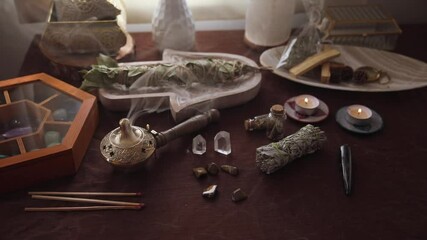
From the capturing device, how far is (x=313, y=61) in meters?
0.98

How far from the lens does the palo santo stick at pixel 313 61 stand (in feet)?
3.18

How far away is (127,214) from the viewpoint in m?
0.69

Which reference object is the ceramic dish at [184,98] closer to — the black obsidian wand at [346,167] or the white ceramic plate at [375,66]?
the white ceramic plate at [375,66]

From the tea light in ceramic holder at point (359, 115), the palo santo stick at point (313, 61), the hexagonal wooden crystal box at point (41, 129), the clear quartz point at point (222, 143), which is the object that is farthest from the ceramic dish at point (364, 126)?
the hexagonal wooden crystal box at point (41, 129)

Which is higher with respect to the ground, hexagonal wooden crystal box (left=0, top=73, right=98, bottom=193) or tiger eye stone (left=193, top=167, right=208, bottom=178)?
hexagonal wooden crystal box (left=0, top=73, right=98, bottom=193)

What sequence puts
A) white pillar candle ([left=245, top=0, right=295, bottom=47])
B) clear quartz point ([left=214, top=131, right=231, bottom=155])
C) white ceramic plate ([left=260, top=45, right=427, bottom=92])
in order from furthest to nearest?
white pillar candle ([left=245, top=0, right=295, bottom=47])
white ceramic plate ([left=260, top=45, right=427, bottom=92])
clear quartz point ([left=214, top=131, right=231, bottom=155])

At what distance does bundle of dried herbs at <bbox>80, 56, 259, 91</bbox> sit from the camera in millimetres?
876

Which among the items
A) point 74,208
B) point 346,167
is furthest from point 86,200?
point 346,167

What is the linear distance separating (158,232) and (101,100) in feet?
1.11

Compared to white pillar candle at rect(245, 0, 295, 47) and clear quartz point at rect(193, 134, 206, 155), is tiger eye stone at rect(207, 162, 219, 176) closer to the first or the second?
clear quartz point at rect(193, 134, 206, 155)

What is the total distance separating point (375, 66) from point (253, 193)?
1.63ft

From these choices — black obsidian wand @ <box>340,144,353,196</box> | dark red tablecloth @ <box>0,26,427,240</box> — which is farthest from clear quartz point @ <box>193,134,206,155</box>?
black obsidian wand @ <box>340,144,353,196</box>

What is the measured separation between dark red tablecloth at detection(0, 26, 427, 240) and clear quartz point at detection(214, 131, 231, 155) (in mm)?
11

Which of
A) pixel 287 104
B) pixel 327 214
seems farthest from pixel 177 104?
pixel 327 214
